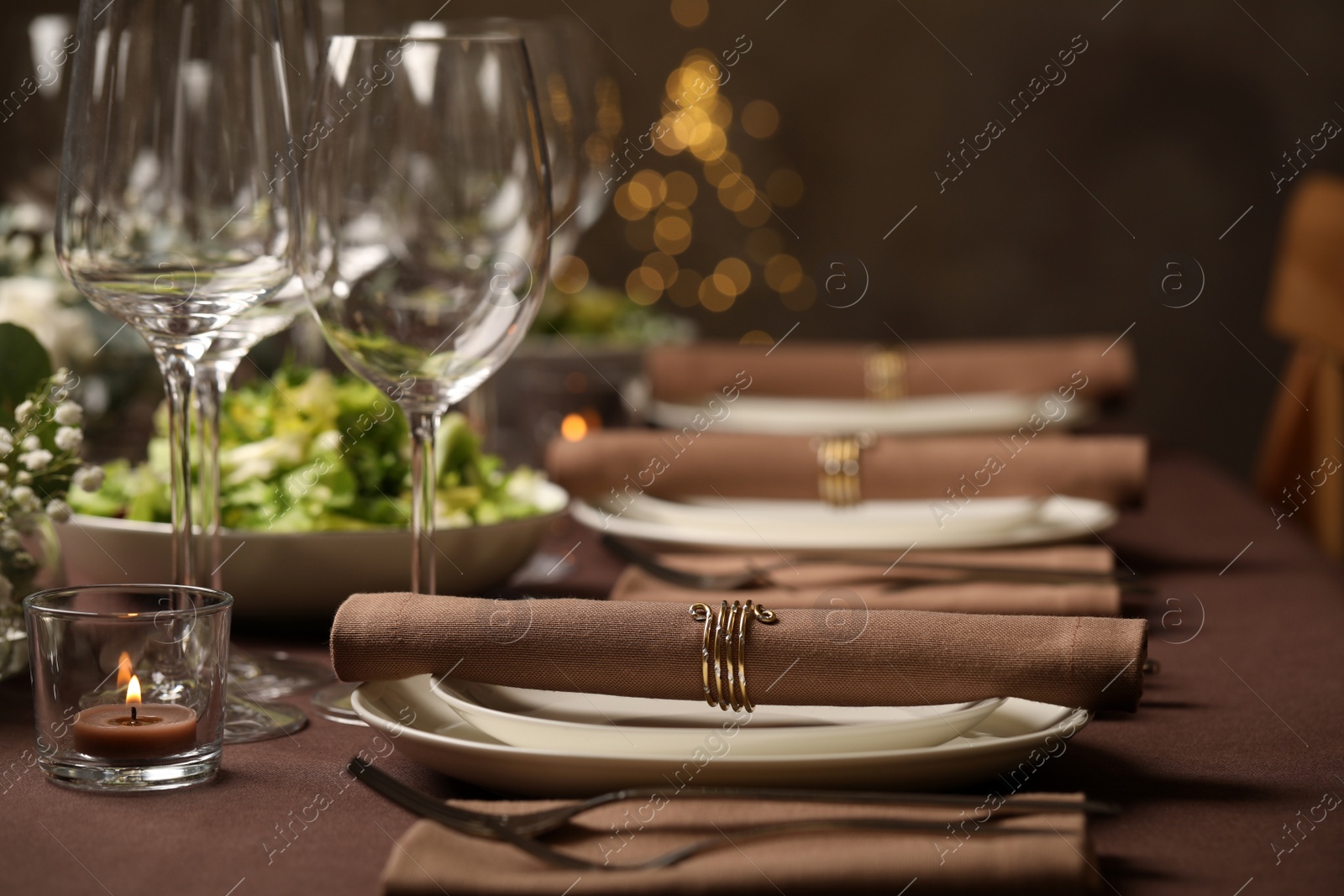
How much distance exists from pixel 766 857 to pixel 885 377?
1115 mm

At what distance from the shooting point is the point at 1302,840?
507mm

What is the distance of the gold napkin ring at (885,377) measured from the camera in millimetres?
1527

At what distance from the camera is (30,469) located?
2.30 feet

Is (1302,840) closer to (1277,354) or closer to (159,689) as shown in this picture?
(159,689)

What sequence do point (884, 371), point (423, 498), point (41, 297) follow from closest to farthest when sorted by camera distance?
point (423, 498)
point (41, 297)
point (884, 371)

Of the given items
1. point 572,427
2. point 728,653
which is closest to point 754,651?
point 728,653

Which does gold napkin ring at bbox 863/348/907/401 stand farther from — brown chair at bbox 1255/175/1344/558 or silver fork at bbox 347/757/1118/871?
silver fork at bbox 347/757/1118/871

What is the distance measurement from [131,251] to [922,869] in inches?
17.0

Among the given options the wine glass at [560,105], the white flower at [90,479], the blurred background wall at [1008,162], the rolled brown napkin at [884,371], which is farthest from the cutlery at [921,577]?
the blurred background wall at [1008,162]

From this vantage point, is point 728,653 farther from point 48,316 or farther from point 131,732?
point 48,316

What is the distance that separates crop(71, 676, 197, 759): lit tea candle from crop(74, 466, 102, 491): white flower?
0.50ft

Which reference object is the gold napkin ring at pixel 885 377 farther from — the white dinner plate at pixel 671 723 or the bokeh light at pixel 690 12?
the bokeh light at pixel 690 12

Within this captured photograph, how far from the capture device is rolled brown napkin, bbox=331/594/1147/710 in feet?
1.84

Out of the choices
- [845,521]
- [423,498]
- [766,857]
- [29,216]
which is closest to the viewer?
[766,857]
